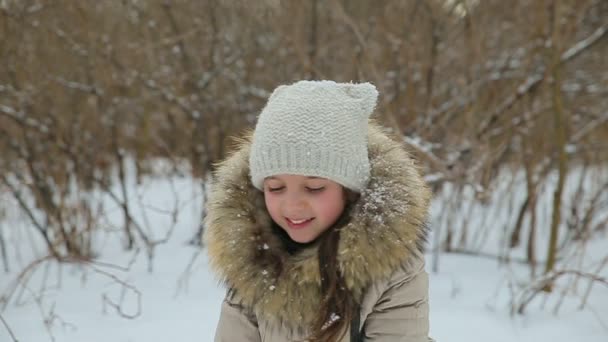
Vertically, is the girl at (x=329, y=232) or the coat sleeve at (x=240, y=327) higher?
the girl at (x=329, y=232)

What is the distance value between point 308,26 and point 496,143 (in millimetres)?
2034

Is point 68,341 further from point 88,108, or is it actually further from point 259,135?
point 88,108

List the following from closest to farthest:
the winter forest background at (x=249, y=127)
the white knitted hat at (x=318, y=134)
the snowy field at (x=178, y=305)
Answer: the white knitted hat at (x=318, y=134) < the snowy field at (x=178, y=305) < the winter forest background at (x=249, y=127)

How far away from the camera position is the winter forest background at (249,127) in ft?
8.54

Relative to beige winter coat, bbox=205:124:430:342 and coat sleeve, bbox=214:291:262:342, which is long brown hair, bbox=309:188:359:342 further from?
coat sleeve, bbox=214:291:262:342

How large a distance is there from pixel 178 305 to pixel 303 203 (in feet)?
5.18

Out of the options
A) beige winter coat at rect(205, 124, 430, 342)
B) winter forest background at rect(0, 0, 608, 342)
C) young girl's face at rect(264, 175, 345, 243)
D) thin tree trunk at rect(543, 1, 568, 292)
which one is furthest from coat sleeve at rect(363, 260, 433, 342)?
thin tree trunk at rect(543, 1, 568, 292)

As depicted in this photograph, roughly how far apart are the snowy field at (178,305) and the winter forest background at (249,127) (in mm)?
13

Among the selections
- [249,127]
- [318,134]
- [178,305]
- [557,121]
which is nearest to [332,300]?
[318,134]

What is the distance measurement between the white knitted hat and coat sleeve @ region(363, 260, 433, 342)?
0.92ft

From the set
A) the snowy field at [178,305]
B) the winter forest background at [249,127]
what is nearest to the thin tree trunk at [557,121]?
the winter forest background at [249,127]

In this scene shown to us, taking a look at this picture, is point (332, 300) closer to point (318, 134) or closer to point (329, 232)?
point (329, 232)

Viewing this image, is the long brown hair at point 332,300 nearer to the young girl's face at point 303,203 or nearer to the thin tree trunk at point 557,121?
the young girl's face at point 303,203

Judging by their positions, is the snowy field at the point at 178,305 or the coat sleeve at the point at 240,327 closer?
the coat sleeve at the point at 240,327
